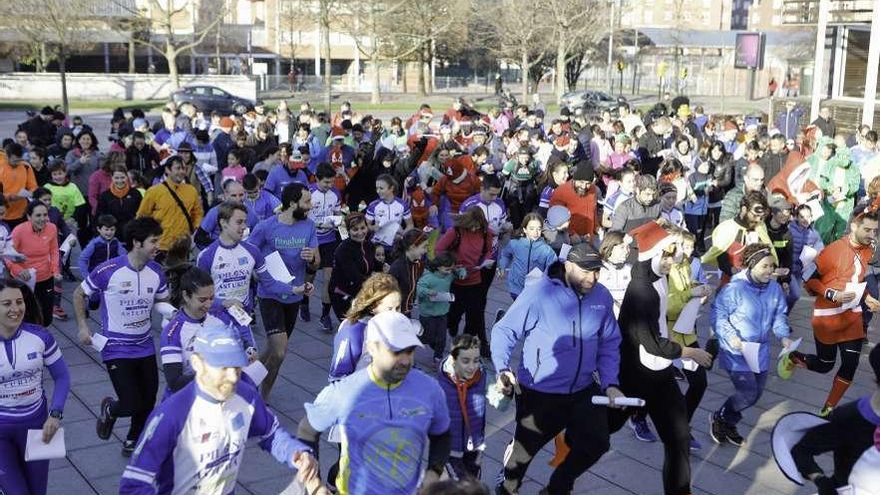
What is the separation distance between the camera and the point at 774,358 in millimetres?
10430

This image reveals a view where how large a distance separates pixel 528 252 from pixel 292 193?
237cm

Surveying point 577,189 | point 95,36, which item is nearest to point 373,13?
point 95,36

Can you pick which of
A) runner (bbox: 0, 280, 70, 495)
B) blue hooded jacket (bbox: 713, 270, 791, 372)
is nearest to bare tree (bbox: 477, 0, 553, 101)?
blue hooded jacket (bbox: 713, 270, 791, 372)

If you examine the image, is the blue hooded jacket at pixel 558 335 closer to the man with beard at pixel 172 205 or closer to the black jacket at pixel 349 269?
the black jacket at pixel 349 269

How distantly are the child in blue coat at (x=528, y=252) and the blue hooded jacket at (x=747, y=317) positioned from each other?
223 cm

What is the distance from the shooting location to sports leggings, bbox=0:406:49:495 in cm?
539

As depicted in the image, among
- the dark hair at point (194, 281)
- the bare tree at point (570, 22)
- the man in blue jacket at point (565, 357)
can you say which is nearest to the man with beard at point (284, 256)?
the dark hair at point (194, 281)

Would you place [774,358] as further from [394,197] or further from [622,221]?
[394,197]

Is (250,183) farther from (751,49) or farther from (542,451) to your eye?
(751,49)

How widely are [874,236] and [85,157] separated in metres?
10.9

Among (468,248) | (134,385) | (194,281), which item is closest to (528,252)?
(468,248)

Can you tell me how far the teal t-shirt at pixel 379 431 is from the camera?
14.4ft

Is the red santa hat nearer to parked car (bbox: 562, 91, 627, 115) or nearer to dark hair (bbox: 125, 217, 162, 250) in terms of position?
dark hair (bbox: 125, 217, 162, 250)

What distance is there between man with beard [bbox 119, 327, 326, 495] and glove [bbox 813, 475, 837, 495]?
2.35 metres
